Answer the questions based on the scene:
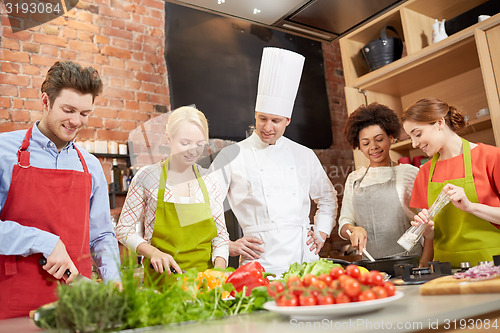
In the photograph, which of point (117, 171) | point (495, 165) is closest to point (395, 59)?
point (495, 165)

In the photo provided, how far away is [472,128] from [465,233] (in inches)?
42.5

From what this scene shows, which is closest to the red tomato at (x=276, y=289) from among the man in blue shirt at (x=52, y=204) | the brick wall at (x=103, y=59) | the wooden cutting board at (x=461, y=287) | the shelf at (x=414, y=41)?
the wooden cutting board at (x=461, y=287)

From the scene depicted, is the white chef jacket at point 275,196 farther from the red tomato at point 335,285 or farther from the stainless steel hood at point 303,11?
the red tomato at point 335,285

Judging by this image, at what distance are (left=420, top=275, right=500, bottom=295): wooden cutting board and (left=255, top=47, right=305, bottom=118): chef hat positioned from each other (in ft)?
4.40

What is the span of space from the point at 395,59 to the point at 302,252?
4.81ft

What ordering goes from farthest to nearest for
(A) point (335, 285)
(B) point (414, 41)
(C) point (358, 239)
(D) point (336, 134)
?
(D) point (336, 134), (B) point (414, 41), (C) point (358, 239), (A) point (335, 285)

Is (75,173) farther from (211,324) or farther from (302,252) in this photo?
(302,252)

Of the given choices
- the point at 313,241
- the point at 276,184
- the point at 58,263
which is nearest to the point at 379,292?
the point at 58,263

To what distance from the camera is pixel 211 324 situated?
0.76 m

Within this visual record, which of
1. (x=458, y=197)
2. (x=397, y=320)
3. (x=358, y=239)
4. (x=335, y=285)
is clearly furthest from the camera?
(x=358, y=239)

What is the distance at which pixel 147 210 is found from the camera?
5.83ft

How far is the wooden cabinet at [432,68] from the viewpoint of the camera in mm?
2316

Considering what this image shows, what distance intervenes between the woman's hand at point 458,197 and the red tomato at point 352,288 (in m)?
0.91

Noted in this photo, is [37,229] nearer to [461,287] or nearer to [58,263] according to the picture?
[58,263]
